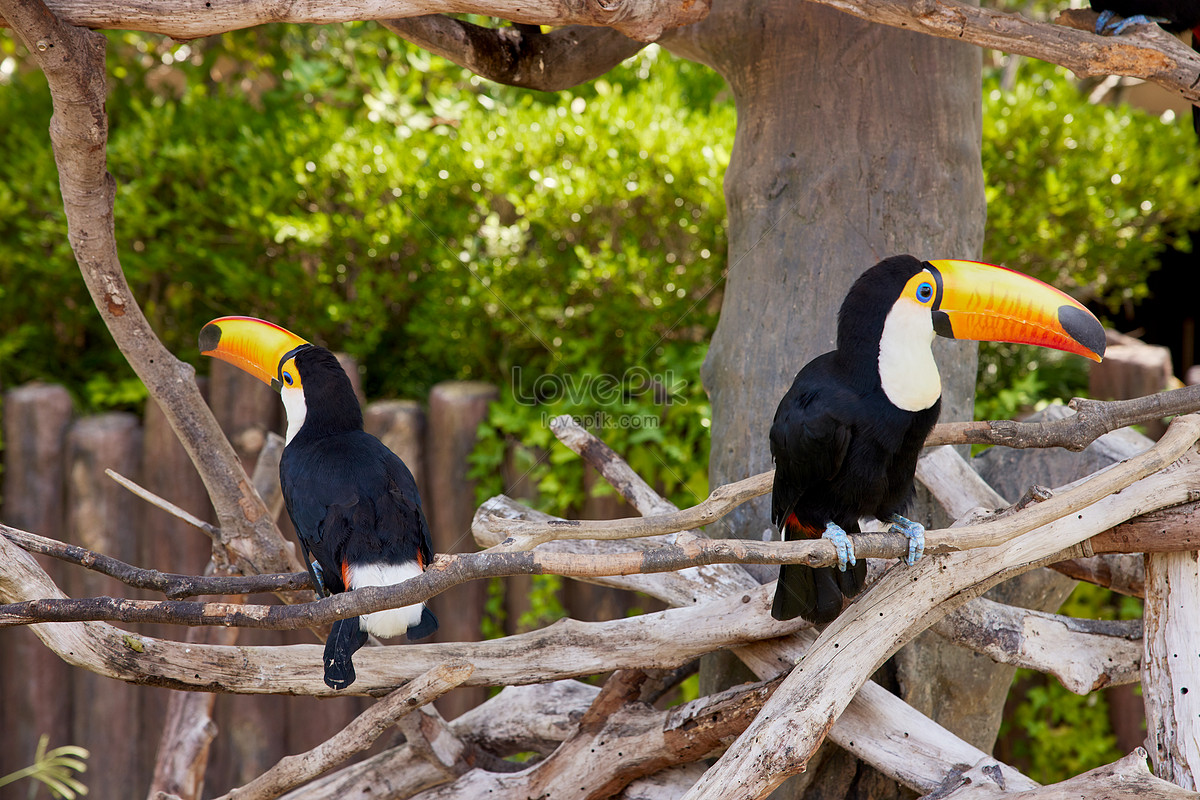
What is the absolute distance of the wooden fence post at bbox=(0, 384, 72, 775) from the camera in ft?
13.1

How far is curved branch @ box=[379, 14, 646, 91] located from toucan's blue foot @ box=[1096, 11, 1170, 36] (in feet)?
4.04

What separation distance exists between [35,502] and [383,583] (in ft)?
8.82

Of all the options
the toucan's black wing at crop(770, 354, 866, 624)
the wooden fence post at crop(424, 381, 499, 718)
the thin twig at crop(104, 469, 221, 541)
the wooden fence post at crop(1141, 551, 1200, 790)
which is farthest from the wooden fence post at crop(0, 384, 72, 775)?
the wooden fence post at crop(1141, 551, 1200, 790)

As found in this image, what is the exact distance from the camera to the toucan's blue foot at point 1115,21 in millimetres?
2471

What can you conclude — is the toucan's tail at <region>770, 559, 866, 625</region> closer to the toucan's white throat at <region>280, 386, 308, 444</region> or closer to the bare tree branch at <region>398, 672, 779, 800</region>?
the bare tree branch at <region>398, 672, 779, 800</region>

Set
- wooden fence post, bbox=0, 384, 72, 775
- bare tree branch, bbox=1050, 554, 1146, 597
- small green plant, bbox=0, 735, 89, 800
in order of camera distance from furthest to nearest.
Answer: wooden fence post, bbox=0, 384, 72, 775, bare tree branch, bbox=1050, 554, 1146, 597, small green plant, bbox=0, 735, 89, 800

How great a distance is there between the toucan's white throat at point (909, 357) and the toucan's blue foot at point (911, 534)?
28cm

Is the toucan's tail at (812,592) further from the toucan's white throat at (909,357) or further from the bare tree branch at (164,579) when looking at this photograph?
the bare tree branch at (164,579)

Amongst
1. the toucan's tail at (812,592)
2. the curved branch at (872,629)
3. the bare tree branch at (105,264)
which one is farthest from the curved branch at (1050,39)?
the bare tree branch at (105,264)

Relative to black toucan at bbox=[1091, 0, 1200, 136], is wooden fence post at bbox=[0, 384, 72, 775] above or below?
below

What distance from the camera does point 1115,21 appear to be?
2641 mm

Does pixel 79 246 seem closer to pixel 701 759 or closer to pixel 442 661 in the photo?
pixel 442 661

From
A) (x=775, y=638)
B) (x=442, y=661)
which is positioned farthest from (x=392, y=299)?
(x=775, y=638)

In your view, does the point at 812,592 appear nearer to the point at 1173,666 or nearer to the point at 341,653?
the point at 1173,666
